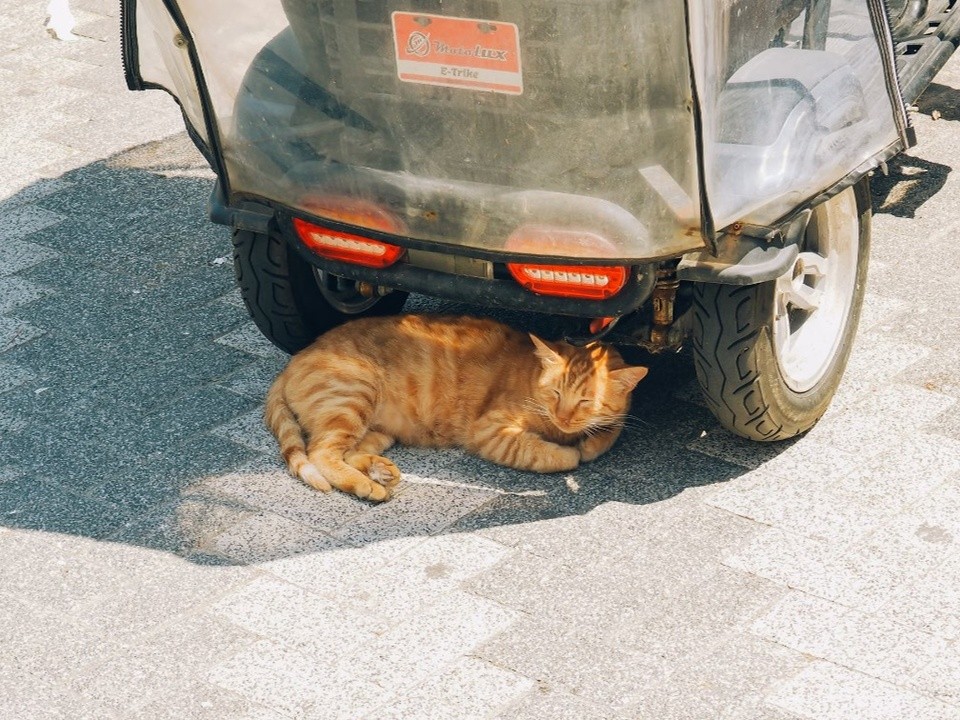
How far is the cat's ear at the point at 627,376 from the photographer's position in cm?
432

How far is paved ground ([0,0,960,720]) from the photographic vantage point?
3.44 m

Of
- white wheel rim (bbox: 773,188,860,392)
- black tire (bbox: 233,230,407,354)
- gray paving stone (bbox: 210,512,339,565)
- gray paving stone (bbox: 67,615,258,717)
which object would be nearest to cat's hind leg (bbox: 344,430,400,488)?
gray paving stone (bbox: 210,512,339,565)

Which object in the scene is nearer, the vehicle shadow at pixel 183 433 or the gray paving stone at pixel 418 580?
the gray paving stone at pixel 418 580

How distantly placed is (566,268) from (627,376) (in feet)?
2.45

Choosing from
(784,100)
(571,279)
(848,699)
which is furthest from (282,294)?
(848,699)

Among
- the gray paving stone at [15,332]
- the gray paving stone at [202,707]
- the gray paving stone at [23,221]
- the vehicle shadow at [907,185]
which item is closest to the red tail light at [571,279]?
the gray paving stone at [202,707]

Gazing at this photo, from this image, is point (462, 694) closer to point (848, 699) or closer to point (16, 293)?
point (848, 699)

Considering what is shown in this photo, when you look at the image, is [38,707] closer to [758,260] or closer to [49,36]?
[758,260]

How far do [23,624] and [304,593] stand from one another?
0.80m

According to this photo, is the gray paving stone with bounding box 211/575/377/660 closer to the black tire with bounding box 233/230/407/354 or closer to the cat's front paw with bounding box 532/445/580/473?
the cat's front paw with bounding box 532/445/580/473

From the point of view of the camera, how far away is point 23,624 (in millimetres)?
3752

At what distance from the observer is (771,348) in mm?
4020

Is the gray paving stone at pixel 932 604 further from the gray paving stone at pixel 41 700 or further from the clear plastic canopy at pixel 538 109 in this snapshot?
the gray paving stone at pixel 41 700

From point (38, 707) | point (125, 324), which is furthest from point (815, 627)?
point (125, 324)
